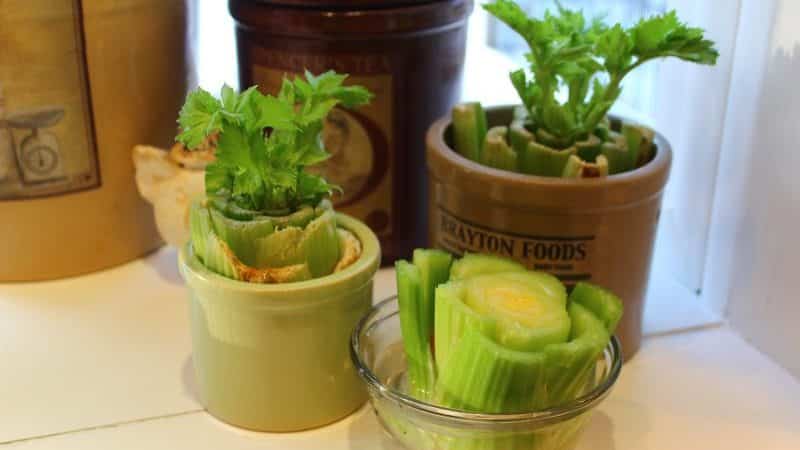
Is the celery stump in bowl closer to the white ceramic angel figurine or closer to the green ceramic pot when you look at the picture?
the green ceramic pot

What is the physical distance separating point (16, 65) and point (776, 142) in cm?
43

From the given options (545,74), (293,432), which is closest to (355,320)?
(293,432)

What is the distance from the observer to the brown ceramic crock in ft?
1.56

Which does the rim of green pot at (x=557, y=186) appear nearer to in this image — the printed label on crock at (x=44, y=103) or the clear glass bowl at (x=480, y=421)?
the clear glass bowl at (x=480, y=421)

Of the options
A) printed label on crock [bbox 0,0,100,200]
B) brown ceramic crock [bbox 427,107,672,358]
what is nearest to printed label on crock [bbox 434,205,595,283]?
brown ceramic crock [bbox 427,107,672,358]

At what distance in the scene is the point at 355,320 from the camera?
1.55ft

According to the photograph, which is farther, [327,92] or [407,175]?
[407,175]

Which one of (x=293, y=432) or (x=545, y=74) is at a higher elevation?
(x=545, y=74)

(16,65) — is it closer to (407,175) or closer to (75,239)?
(75,239)

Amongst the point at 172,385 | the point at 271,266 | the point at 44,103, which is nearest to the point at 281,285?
the point at 271,266

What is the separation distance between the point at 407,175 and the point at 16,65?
243 millimetres

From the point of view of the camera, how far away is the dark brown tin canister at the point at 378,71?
0.55m

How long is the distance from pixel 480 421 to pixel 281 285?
115 millimetres

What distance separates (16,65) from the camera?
54 centimetres
